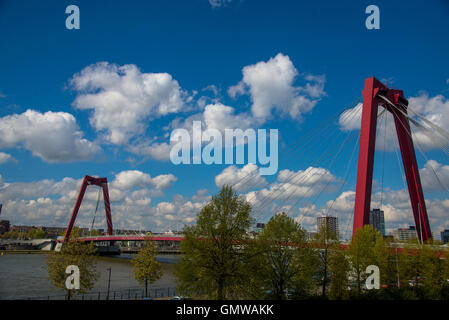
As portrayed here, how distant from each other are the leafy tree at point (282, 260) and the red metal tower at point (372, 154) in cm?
633

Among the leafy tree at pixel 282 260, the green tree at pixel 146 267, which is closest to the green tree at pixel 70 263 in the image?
the green tree at pixel 146 267

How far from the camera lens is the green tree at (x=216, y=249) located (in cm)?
1648

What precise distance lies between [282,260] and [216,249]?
5.66 metres

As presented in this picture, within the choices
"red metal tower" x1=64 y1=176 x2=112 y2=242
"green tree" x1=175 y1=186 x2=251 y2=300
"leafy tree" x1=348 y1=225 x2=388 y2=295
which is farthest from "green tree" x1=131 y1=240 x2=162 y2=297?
"red metal tower" x1=64 y1=176 x2=112 y2=242

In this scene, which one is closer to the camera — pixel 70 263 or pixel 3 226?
pixel 70 263

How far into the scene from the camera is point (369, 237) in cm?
2253

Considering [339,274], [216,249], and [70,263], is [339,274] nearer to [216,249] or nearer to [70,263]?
[216,249]

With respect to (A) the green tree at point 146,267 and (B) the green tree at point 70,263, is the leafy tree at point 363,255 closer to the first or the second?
(A) the green tree at point 146,267

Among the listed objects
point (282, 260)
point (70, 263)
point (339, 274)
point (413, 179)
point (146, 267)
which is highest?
point (413, 179)

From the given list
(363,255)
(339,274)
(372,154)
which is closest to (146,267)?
(339,274)

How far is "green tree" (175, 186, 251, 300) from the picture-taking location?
54.1ft

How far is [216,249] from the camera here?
16750 mm
